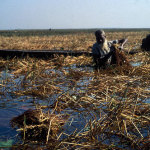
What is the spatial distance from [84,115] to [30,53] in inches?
238

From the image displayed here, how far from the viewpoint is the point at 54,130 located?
7.34 ft

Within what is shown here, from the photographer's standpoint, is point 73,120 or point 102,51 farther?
point 102,51

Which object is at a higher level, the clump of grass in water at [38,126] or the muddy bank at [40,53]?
→ the muddy bank at [40,53]

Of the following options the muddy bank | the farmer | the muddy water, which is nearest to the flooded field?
the muddy water

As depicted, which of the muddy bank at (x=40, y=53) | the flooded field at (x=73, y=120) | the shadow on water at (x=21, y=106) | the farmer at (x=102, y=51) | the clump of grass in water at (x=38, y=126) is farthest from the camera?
the muddy bank at (x=40, y=53)

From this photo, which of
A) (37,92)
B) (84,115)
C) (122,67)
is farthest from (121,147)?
(122,67)

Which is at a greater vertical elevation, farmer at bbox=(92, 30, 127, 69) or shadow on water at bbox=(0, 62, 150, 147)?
farmer at bbox=(92, 30, 127, 69)

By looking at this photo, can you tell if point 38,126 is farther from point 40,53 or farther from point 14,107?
point 40,53

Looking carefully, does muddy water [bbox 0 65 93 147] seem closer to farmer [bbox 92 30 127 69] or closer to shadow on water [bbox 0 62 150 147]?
shadow on water [bbox 0 62 150 147]

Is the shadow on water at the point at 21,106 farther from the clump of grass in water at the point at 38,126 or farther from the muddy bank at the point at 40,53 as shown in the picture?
the muddy bank at the point at 40,53

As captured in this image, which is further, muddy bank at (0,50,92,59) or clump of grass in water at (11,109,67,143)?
muddy bank at (0,50,92,59)

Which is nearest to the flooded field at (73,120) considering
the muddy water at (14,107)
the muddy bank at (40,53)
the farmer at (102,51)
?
the muddy water at (14,107)

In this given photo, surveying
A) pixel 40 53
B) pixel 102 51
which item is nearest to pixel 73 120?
pixel 102 51

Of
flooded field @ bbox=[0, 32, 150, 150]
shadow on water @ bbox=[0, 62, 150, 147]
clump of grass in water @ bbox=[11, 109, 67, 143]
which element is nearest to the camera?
flooded field @ bbox=[0, 32, 150, 150]
